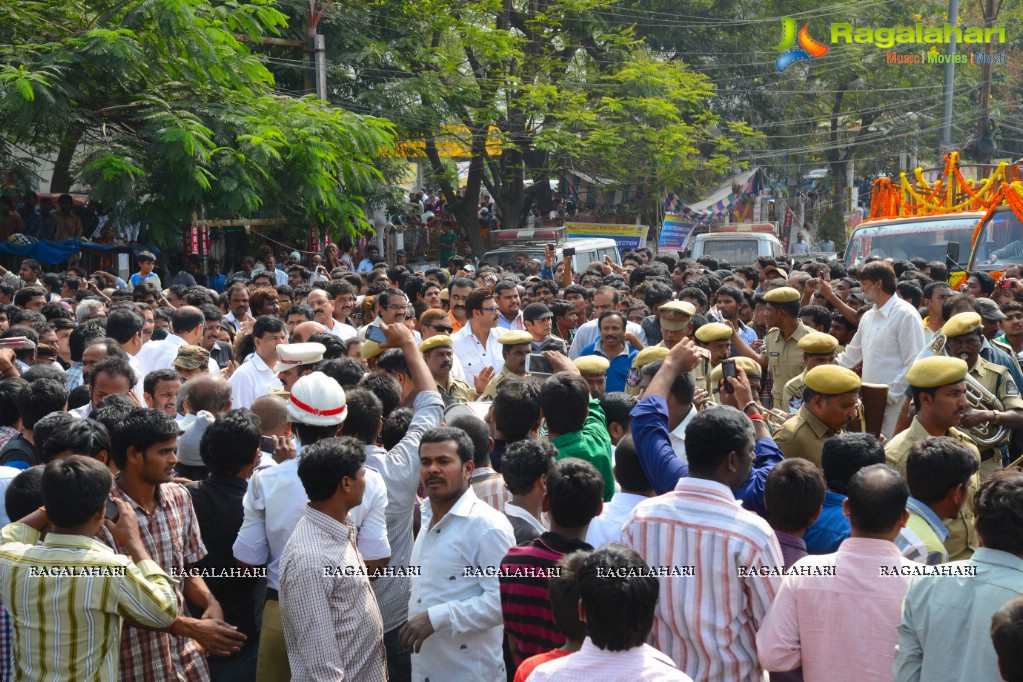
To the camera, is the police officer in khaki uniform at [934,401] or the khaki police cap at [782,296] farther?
the khaki police cap at [782,296]

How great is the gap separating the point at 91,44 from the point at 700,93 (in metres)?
16.8

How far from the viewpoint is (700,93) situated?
1056 inches

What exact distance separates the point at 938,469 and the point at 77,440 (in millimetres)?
3301

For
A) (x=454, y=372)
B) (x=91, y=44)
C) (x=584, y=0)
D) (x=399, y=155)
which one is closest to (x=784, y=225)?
(x=584, y=0)

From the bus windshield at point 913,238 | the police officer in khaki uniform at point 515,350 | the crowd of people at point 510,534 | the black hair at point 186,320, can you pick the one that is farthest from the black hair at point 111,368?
the bus windshield at point 913,238

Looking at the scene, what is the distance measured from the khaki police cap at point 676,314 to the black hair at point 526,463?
3.20 m

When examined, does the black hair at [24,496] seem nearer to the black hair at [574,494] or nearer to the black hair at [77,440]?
the black hair at [77,440]

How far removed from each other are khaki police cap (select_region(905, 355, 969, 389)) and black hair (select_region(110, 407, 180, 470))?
10.8 feet

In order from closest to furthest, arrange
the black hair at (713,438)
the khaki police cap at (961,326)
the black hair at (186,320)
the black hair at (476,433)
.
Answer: the black hair at (713,438) → the black hair at (476,433) → the khaki police cap at (961,326) → the black hair at (186,320)

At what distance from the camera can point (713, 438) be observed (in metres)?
3.64

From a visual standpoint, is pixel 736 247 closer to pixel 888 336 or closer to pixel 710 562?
pixel 888 336

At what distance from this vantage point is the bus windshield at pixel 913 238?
1473 cm

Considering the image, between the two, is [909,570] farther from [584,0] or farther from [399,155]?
[584,0]

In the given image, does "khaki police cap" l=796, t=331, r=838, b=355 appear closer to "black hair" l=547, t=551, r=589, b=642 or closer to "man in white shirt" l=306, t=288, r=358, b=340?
"black hair" l=547, t=551, r=589, b=642
